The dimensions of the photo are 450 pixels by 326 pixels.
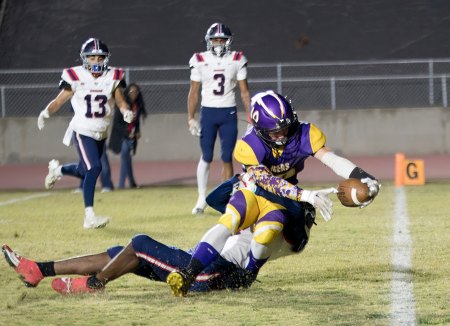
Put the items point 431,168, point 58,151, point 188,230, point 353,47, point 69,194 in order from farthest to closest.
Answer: point 353,47, point 58,151, point 431,168, point 69,194, point 188,230

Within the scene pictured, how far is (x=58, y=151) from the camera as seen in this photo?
71.3 ft

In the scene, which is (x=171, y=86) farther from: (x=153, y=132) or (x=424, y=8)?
(x=424, y=8)

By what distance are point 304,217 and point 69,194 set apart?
872cm

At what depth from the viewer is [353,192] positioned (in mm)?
7184

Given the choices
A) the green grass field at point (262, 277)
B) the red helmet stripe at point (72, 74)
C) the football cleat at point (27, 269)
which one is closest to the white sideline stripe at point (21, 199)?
the green grass field at point (262, 277)

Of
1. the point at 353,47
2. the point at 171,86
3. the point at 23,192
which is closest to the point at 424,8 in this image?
the point at 353,47

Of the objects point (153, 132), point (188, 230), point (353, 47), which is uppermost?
point (353, 47)

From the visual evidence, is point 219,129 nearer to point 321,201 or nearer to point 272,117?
point 272,117

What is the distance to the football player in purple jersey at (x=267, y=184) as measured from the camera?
23.0 feet

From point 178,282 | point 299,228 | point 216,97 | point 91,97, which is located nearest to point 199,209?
point 216,97

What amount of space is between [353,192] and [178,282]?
124cm

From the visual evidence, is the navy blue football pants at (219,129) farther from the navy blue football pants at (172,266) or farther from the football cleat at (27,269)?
the football cleat at (27,269)

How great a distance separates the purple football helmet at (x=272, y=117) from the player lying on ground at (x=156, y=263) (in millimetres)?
412

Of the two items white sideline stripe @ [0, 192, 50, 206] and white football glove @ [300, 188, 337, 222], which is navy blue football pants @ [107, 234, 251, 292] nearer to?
white football glove @ [300, 188, 337, 222]
